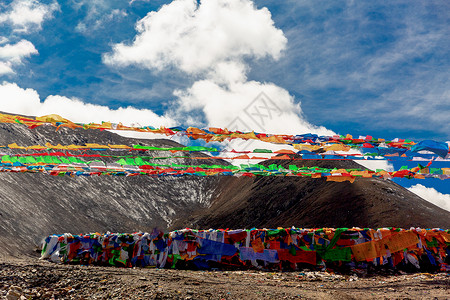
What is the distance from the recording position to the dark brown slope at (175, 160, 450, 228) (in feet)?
125

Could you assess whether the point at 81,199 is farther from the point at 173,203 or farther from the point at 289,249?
the point at 289,249

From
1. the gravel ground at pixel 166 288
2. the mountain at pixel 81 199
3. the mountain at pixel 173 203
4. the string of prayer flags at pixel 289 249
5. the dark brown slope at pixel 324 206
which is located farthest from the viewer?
the dark brown slope at pixel 324 206

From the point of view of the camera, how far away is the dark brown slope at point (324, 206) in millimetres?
38125

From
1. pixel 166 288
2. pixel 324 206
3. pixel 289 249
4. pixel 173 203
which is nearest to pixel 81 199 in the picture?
pixel 173 203

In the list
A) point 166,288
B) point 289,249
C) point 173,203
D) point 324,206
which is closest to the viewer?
point 166,288

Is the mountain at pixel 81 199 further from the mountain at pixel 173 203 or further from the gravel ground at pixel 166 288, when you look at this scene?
the gravel ground at pixel 166 288

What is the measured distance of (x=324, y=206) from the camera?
1817 inches

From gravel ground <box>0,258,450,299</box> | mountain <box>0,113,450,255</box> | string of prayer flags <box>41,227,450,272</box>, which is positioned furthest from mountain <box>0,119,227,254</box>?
gravel ground <box>0,258,450,299</box>

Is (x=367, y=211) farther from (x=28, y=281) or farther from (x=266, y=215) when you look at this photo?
(x=28, y=281)

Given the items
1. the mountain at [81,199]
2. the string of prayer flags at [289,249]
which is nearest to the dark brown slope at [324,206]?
the mountain at [81,199]

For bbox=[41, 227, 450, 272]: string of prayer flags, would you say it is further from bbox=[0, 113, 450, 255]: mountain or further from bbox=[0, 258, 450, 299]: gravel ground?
bbox=[0, 113, 450, 255]: mountain

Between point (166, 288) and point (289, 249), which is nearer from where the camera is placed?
point (166, 288)

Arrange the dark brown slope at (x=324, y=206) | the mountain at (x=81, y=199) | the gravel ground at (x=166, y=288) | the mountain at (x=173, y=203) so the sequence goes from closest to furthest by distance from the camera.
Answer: the gravel ground at (x=166, y=288), the mountain at (x=81, y=199), the mountain at (x=173, y=203), the dark brown slope at (x=324, y=206)

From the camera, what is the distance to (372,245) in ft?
41.8
